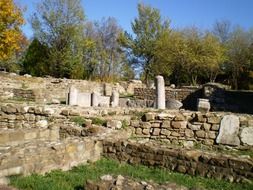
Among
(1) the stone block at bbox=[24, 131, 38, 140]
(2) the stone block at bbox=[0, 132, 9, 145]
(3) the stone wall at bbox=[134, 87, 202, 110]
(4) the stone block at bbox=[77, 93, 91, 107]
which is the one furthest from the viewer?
(3) the stone wall at bbox=[134, 87, 202, 110]

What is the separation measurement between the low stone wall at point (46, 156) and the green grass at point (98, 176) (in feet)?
0.45

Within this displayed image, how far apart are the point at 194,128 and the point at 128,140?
281 cm

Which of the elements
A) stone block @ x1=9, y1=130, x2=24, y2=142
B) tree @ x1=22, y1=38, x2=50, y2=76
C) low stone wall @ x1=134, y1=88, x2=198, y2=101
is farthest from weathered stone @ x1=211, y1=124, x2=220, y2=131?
tree @ x1=22, y1=38, x2=50, y2=76

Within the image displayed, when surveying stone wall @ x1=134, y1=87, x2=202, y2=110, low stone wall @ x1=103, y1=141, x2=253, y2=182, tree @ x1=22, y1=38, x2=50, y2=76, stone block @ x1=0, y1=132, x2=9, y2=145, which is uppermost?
tree @ x1=22, y1=38, x2=50, y2=76

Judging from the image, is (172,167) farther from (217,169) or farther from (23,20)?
(23,20)

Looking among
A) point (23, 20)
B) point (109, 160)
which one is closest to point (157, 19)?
point (23, 20)

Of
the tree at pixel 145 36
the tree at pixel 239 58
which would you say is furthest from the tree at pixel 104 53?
the tree at pixel 239 58

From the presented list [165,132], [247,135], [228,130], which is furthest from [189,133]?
[247,135]

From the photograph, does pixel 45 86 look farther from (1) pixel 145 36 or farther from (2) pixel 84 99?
(1) pixel 145 36

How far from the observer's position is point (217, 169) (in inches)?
240

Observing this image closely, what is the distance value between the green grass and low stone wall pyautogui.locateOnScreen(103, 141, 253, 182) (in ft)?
0.47

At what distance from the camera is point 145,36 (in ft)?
143

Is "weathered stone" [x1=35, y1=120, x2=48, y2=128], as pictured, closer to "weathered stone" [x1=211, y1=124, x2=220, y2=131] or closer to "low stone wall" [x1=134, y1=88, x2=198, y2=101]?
"weathered stone" [x1=211, y1=124, x2=220, y2=131]

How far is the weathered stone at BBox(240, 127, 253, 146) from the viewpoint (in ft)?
28.6
